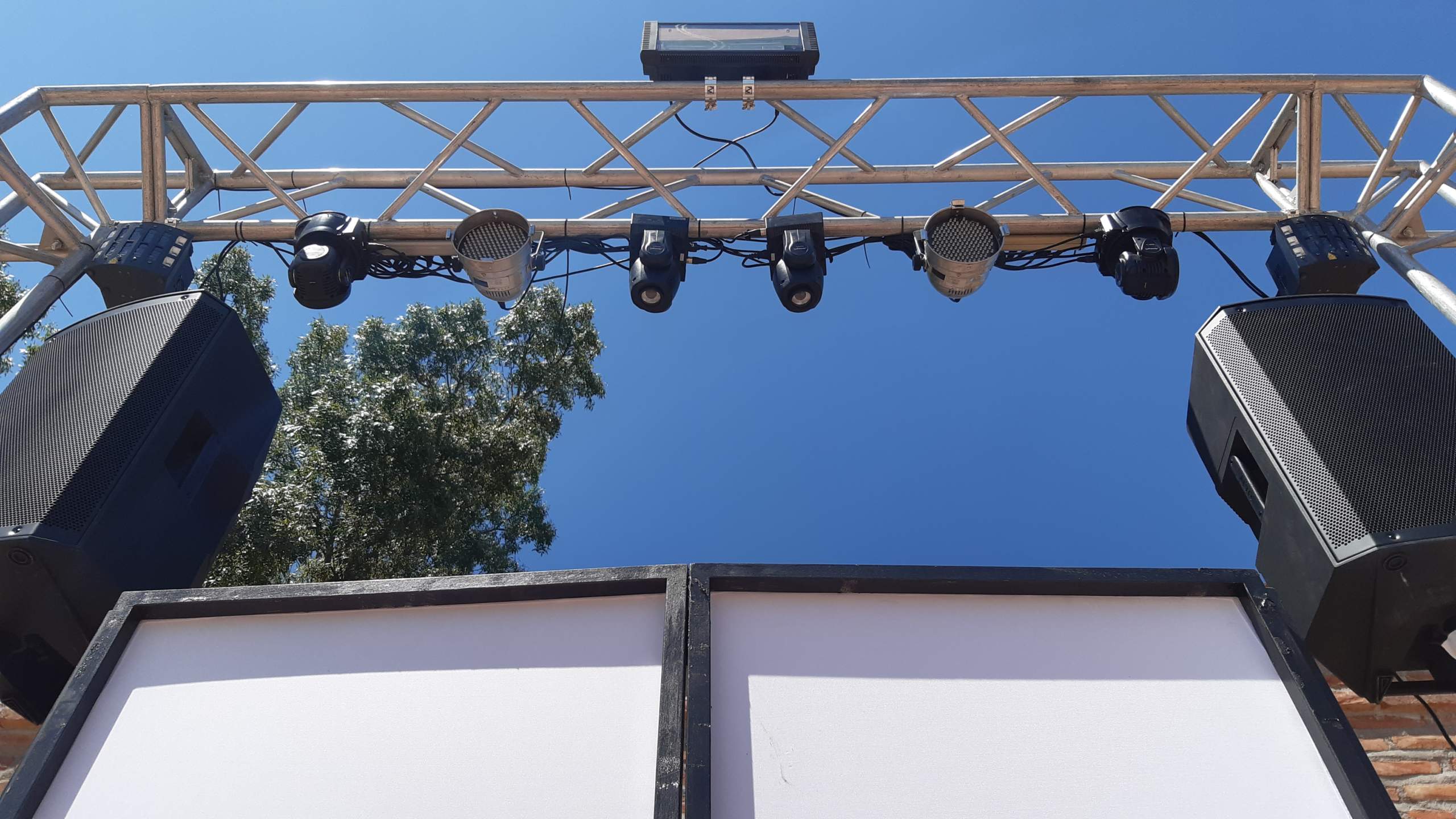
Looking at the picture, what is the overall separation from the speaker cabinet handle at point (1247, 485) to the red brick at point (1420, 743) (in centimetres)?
62

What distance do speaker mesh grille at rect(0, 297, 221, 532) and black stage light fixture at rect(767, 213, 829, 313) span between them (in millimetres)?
2015

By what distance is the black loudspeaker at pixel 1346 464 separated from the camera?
233 cm

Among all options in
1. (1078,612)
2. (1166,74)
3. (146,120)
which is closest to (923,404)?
(1166,74)

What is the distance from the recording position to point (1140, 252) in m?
4.04

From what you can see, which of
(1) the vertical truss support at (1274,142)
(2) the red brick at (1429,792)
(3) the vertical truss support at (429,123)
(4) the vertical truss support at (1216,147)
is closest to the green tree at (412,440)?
(3) the vertical truss support at (429,123)

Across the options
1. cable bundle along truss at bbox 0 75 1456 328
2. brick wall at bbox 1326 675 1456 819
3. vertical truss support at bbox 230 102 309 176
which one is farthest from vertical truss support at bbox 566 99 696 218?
brick wall at bbox 1326 675 1456 819

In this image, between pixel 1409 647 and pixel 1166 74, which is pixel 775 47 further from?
pixel 1409 647

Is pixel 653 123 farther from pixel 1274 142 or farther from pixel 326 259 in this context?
pixel 1274 142

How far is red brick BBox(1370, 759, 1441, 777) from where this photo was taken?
2.51 metres

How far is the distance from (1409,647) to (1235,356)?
880 mm

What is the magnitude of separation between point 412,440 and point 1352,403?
6.03 metres

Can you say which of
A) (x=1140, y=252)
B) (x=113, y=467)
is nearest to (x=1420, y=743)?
(x=1140, y=252)

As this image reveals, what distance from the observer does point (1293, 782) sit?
5.10ft

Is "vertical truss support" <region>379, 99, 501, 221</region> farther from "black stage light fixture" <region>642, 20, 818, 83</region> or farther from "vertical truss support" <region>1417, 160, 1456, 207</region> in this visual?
"vertical truss support" <region>1417, 160, 1456, 207</region>
